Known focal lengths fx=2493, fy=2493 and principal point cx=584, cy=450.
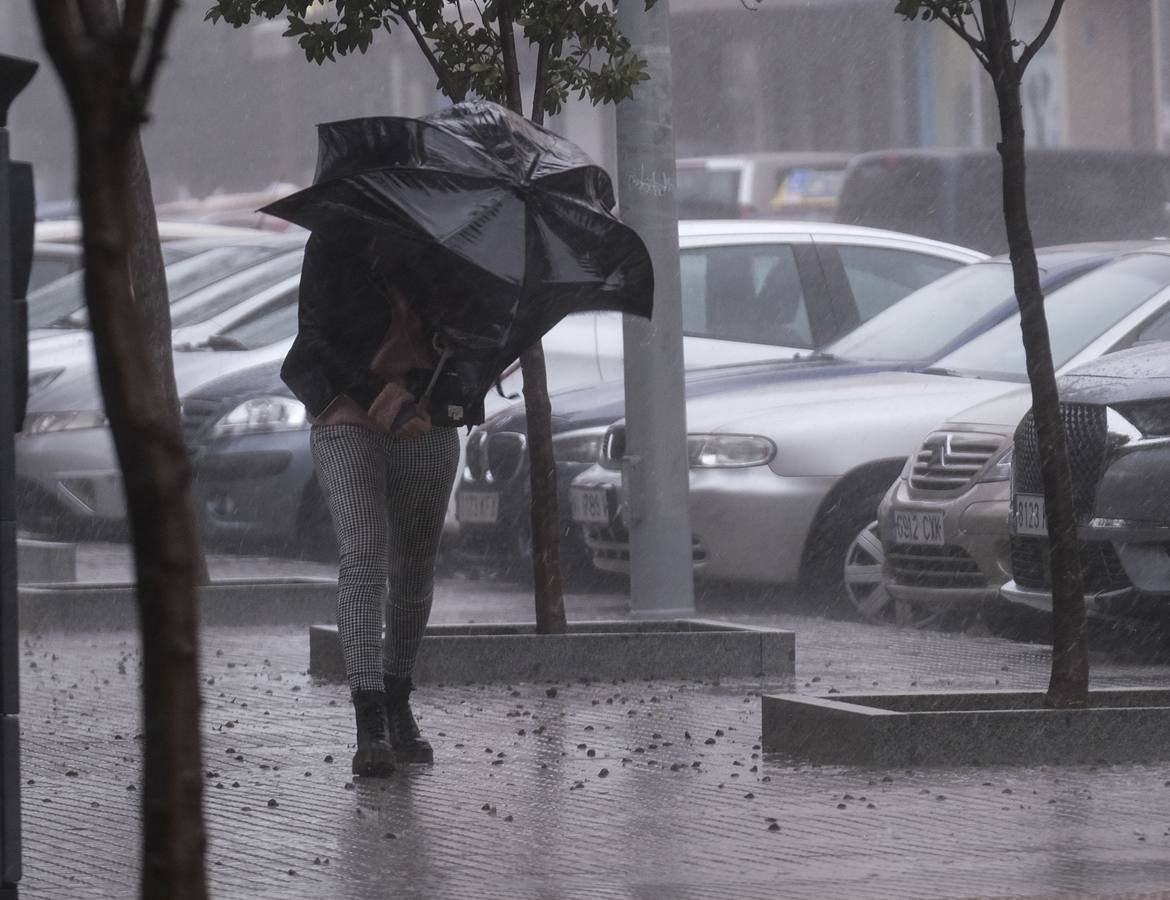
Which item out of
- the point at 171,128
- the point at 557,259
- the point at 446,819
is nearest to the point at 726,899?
the point at 446,819

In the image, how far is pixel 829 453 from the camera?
10586 millimetres

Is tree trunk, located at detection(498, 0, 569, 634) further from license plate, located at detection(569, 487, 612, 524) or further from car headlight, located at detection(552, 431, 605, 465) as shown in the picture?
car headlight, located at detection(552, 431, 605, 465)

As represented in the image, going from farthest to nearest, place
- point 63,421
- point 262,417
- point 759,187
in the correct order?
point 759,187
point 63,421
point 262,417

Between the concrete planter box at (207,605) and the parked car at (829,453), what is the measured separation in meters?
1.52

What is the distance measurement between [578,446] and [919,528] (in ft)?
8.12

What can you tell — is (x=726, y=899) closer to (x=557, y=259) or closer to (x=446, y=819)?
(x=446, y=819)

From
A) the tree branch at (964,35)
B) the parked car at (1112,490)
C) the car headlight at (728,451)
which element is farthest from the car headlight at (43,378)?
the tree branch at (964,35)

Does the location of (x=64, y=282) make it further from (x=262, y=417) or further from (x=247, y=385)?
(x=262, y=417)

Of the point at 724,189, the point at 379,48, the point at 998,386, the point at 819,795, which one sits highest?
the point at 379,48

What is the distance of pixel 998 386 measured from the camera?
420 inches

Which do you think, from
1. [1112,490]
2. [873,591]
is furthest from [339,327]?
[873,591]

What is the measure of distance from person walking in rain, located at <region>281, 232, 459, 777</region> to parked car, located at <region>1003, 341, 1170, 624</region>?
8.95ft

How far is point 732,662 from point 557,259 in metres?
2.47

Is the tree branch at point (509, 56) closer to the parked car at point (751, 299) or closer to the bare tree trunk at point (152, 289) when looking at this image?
the bare tree trunk at point (152, 289)
